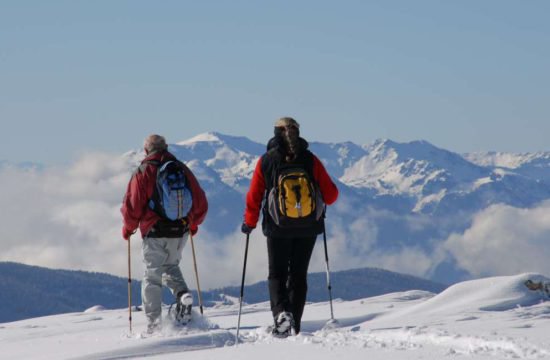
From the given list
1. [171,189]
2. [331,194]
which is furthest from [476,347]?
[171,189]

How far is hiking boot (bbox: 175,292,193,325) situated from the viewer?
13.8 metres

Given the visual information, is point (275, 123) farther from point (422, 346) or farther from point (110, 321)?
point (110, 321)

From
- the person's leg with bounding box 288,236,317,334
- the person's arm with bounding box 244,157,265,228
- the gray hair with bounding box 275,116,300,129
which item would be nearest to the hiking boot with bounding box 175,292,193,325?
the person's leg with bounding box 288,236,317,334

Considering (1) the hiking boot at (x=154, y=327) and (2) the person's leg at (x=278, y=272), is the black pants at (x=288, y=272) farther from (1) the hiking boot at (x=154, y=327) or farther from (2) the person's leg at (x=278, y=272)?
(1) the hiking boot at (x=154, y=327)

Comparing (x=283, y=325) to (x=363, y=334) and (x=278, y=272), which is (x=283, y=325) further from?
(x=363, y=334)

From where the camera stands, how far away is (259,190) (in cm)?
1240

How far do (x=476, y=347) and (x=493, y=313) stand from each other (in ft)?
17.8

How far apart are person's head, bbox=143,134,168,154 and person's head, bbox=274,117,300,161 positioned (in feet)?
6.70

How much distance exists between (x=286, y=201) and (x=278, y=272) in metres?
0.91

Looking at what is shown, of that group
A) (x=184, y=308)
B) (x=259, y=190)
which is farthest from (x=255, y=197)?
(x=184, y=308)

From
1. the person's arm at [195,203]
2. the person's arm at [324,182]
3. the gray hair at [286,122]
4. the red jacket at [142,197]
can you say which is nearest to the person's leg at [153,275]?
the red jacket at [142,197]

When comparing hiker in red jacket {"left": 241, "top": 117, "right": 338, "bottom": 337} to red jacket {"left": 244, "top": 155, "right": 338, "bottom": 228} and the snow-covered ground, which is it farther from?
the snow-covered ground

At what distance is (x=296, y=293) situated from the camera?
12.7 meters

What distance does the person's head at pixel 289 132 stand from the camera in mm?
12180
